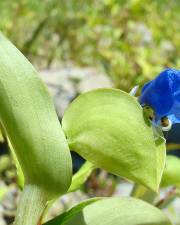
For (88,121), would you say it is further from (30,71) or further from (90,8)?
(90,8)

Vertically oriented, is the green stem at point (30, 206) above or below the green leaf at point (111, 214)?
above

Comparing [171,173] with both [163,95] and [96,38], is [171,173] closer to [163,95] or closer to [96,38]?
[163,95]

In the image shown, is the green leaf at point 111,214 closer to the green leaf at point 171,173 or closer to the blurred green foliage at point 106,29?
the green leaf at point 171,173

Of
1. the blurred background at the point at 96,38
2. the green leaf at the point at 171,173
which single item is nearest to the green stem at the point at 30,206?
the green leaf at the point at 171,173

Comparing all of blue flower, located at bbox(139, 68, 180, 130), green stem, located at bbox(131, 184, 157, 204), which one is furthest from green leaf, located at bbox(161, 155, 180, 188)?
blue flower, located at bbox(139, 68, 180, 130)

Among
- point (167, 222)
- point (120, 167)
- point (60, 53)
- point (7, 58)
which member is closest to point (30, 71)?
point (7, 58)

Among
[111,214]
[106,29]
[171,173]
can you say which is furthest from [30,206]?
[106,29]

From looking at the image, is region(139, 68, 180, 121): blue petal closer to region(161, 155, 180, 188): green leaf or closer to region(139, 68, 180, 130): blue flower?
region(139, 68, 180, 130): blue flower
